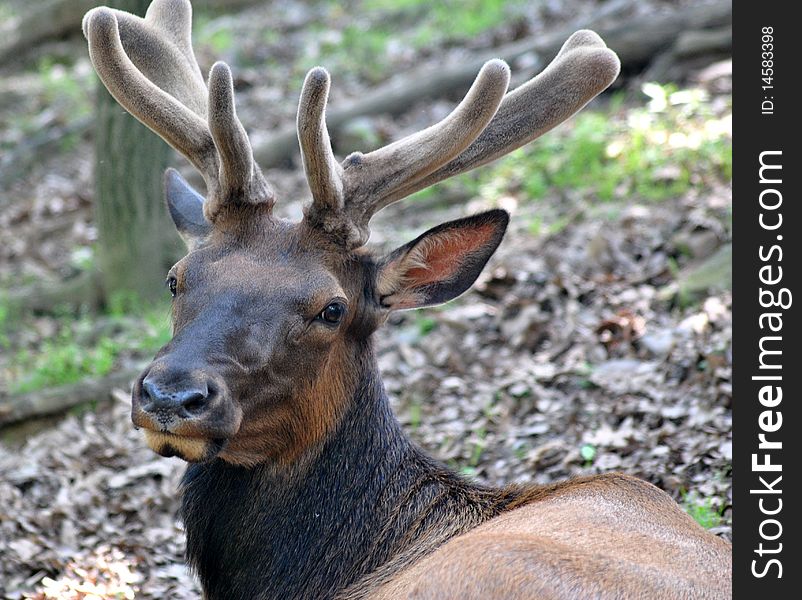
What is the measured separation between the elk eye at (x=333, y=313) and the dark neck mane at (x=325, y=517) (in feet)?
1.25

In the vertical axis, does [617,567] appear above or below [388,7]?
above

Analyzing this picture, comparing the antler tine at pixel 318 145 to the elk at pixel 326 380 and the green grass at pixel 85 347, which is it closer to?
the elk at pixel 326 380

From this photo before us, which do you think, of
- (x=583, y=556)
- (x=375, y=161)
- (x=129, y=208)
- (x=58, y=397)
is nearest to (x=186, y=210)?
(x=375, y=161)

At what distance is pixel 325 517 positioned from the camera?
533 centimetres

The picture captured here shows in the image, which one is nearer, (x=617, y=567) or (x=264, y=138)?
(x=617, y=567)

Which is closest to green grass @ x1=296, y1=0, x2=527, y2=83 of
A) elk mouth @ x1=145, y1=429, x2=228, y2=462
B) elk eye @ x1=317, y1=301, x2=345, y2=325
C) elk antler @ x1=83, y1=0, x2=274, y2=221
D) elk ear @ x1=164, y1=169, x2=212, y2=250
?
elk antler @ x1=83, y1=0, x2=274, y2=221

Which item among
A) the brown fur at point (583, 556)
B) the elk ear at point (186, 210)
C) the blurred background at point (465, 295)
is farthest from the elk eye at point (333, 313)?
the blurred background at point (465, 295)

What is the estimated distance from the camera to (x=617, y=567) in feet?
14.1

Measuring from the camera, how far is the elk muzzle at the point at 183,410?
14.8 ft

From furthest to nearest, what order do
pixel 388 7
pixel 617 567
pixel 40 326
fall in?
pixel 388 7 → pixel 40 326 → pixel 617 567

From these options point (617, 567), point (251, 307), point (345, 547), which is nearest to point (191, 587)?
point (345, 547)

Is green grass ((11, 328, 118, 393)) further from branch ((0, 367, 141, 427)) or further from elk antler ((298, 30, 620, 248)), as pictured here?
elk antler ((298, 30, 620, 248))

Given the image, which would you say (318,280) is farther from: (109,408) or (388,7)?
(388,7)

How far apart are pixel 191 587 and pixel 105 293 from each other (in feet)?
17.9
